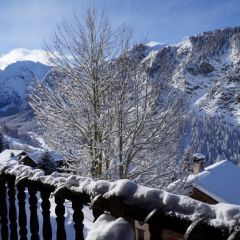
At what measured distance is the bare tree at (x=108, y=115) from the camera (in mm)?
10516

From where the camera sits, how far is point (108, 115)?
10.6 metres

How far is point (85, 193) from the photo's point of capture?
2.16 meters

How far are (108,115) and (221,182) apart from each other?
10331mm

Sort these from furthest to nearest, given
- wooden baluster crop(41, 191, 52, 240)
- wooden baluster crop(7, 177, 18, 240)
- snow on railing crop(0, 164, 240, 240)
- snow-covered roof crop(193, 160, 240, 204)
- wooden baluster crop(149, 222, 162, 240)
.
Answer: snow-covered roof crop(193, 160, 240, 204)
wooden baluster crop(7, 177, 18, 240)
wooden baluster crop(41, 191, 52, 240)
wooden baluster crop(149, 222, 162, 240)
snow on railing crop(0, 164, 240, 240)

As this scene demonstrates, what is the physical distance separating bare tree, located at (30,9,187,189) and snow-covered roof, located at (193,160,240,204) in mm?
6164

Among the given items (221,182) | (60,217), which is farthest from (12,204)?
(221,182)

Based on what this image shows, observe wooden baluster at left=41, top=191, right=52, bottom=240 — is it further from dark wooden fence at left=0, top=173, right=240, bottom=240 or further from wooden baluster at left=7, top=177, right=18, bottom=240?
wooden baluster at left=7, top=177, right=18, bottom=240

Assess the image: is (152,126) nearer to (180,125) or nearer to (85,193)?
(180,125)

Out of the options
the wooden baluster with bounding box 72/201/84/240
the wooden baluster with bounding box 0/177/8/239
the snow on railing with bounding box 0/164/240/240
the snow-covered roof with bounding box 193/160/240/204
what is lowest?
the snow-covered roof with bounding box 193/160/240/204

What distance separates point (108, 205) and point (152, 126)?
8.80m

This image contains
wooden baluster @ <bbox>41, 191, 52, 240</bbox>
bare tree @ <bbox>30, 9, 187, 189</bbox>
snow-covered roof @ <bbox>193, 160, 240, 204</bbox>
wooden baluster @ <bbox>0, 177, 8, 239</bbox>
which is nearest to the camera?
wooden baluster @ <bbox>41, 191, 52, 240</bbox>

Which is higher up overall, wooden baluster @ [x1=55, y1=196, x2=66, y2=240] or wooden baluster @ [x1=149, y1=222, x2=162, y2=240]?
wooden baluster @ [x1=149, y1=222, x2=162, y2=240]

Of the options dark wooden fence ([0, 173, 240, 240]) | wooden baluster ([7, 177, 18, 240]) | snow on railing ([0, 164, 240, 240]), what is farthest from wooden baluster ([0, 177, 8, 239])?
snow on railing ([0, 164, 240, 240])

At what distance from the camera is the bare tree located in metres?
10.5
